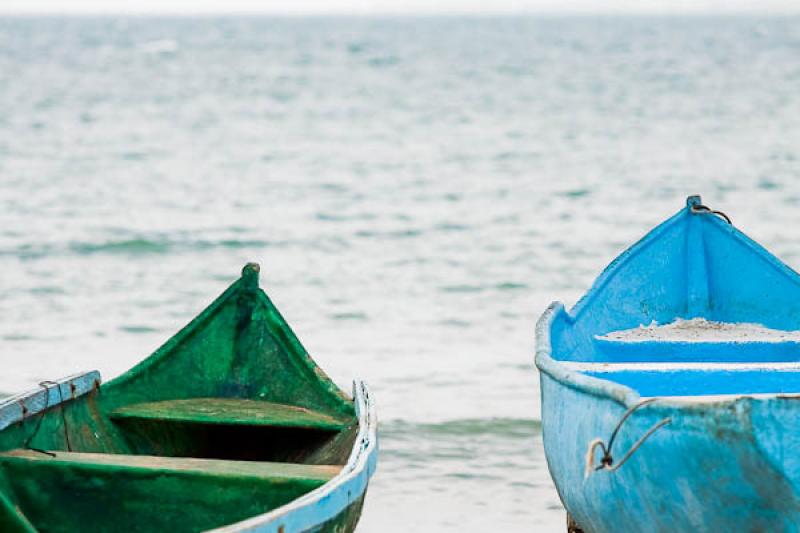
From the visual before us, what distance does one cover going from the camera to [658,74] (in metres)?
48.0

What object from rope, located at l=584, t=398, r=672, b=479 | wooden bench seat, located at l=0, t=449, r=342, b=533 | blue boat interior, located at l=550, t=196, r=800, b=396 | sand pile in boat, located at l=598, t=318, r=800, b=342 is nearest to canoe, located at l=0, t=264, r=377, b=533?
wooden bench seat, located at l=0, t=449, r=342, b=533

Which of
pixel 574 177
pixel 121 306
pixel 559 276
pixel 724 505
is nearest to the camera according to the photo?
pixel 724 505

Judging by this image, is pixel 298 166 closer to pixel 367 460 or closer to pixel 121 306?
pixel 121 306

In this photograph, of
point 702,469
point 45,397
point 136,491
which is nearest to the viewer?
point 702,469

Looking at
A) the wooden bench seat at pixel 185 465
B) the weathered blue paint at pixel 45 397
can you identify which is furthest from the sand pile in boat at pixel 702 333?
the weathered blue paint at pixel 45 397

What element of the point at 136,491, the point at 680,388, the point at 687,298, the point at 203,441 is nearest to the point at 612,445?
the point at 680,388

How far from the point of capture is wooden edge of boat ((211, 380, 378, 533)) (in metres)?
3.97

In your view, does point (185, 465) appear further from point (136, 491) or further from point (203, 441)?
point (203, 441)

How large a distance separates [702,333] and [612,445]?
2.17 metres

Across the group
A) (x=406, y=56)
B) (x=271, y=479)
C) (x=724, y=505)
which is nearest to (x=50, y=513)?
(x=271, y=479)

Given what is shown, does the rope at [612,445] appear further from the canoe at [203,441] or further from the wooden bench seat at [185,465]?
the wooden bench seat at [185,465]

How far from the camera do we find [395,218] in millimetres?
17656

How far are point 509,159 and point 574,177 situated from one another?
2919 millimetres

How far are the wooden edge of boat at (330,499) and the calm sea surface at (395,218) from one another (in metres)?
1.92
